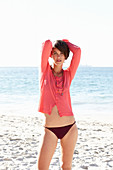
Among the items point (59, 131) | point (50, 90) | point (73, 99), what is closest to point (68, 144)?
point (59, 131)

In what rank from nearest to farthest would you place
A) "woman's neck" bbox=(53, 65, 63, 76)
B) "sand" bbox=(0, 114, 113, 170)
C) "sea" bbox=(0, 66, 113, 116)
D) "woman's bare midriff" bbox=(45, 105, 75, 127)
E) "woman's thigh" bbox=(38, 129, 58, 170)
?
"woman's thigh" bbox=(38, 129, 58, 170), "woman's bare midriff" bbox=(45, 105, 75, 127), "woman's neck" bbox=(53, 65, 63, 76), "sand" bbox=(0, 114, 113, 170), "sea" bbox=(0, 66, 113, 116)

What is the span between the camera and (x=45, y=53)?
279 cm

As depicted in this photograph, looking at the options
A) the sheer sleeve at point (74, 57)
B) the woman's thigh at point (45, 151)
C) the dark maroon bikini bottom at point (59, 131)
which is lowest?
the woman's thigh at point (45, 151)

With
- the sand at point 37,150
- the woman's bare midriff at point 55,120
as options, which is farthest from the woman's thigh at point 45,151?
the sand at point 37,150

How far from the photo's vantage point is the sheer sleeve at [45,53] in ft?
9.14

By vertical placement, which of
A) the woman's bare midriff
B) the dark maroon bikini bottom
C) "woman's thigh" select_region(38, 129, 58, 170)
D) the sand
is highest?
the woman's bare midriff

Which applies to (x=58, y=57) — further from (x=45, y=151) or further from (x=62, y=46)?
(x=45, y=151)

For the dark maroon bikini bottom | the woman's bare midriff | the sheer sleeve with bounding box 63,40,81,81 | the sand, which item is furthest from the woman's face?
the sand

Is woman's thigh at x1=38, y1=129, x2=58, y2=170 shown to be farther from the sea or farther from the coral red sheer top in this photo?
the sea

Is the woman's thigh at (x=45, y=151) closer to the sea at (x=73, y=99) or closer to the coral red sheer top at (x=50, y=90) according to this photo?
the coral red sheer top at (x=50, y=90)

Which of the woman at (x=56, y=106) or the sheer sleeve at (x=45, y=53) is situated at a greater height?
the sheer sleeve at (x=45, y=53)

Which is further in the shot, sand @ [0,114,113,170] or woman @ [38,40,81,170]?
sand @ [0,114,113,170]

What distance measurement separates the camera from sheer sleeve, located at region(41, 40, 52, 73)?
9.14ft

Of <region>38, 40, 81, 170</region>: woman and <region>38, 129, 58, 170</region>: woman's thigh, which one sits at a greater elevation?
<region>38, 40, 81, 170</region>: woman
